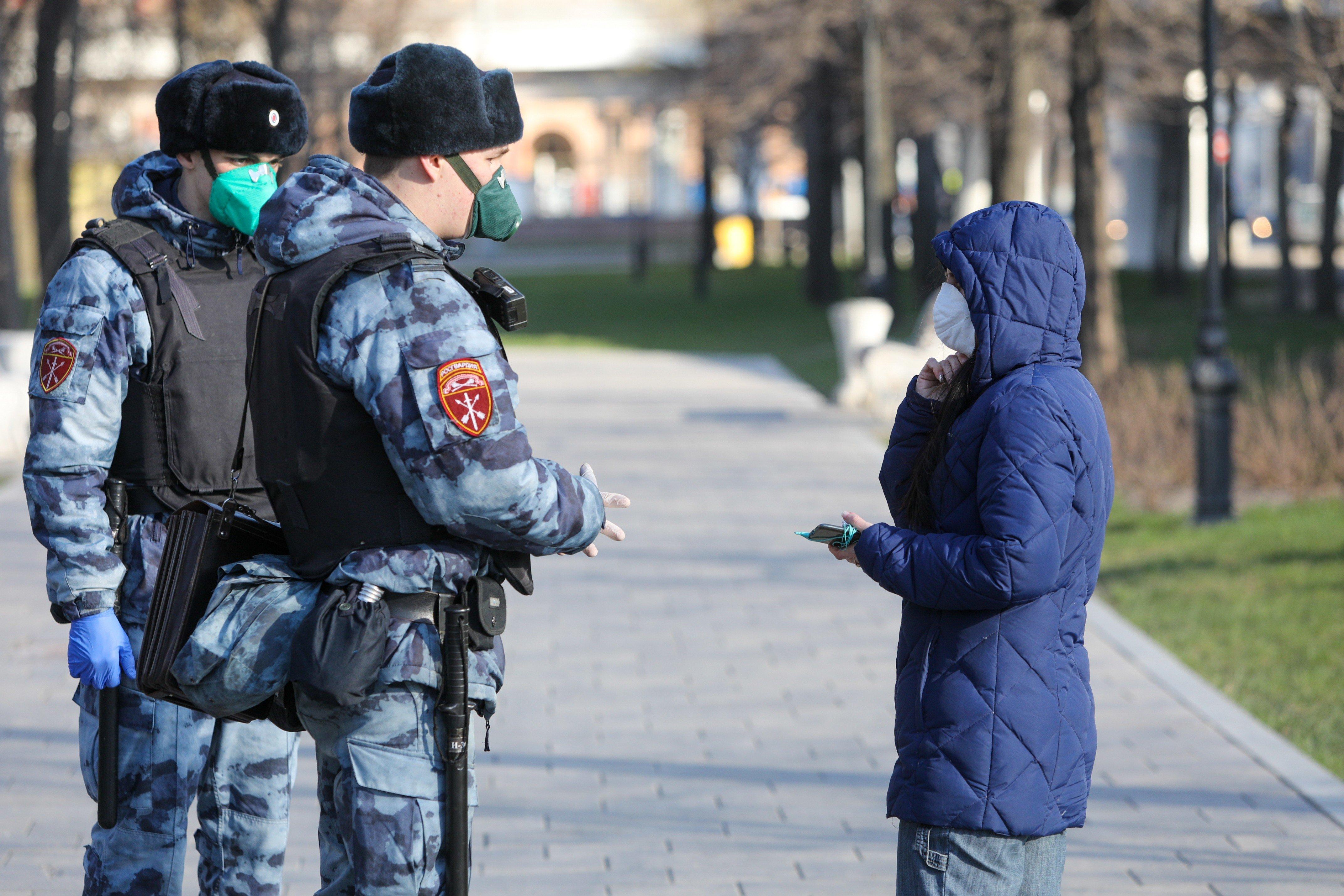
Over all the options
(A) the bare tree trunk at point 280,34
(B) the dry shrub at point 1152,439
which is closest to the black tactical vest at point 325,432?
(B) the dry shrub at point 1152,439

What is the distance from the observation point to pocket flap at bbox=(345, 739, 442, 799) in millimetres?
2672

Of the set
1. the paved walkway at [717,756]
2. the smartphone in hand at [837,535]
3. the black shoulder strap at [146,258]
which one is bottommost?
the paved walkway at [717,756]

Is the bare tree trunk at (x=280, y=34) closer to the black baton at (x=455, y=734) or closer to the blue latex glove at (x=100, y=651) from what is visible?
the blue latex glove at (x=100, y=651)

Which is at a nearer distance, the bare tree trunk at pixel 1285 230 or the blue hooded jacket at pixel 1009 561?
the blue hooded jacket at pixel 1009 561

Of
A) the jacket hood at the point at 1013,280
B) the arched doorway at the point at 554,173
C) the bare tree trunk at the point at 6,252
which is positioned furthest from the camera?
the arched doorway at the point at 554,173

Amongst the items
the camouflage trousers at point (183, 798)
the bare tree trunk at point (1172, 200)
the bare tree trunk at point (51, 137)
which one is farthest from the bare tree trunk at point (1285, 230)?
the camouflage trousers at point (183, 798)

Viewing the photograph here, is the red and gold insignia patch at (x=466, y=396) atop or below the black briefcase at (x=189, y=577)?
atop

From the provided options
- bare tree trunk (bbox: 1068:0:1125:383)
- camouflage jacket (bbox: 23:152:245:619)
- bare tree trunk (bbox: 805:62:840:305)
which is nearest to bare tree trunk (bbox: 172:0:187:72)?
bare tree trunk (bbox: 805:62:840:305)

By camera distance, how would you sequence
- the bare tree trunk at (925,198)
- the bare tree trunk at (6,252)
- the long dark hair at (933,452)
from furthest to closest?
the bare tree trunk at (925,198) < the bare tree trunk at (6,252) < the long dark hair at (933,452)

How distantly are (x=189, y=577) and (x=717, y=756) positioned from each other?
9.71 ft

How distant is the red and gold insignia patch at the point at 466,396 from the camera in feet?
8.34

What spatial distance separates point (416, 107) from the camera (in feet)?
8.83

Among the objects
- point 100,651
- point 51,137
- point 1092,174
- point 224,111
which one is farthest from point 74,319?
point 51,137

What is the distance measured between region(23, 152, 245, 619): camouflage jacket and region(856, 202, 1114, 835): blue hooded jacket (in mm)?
1577
